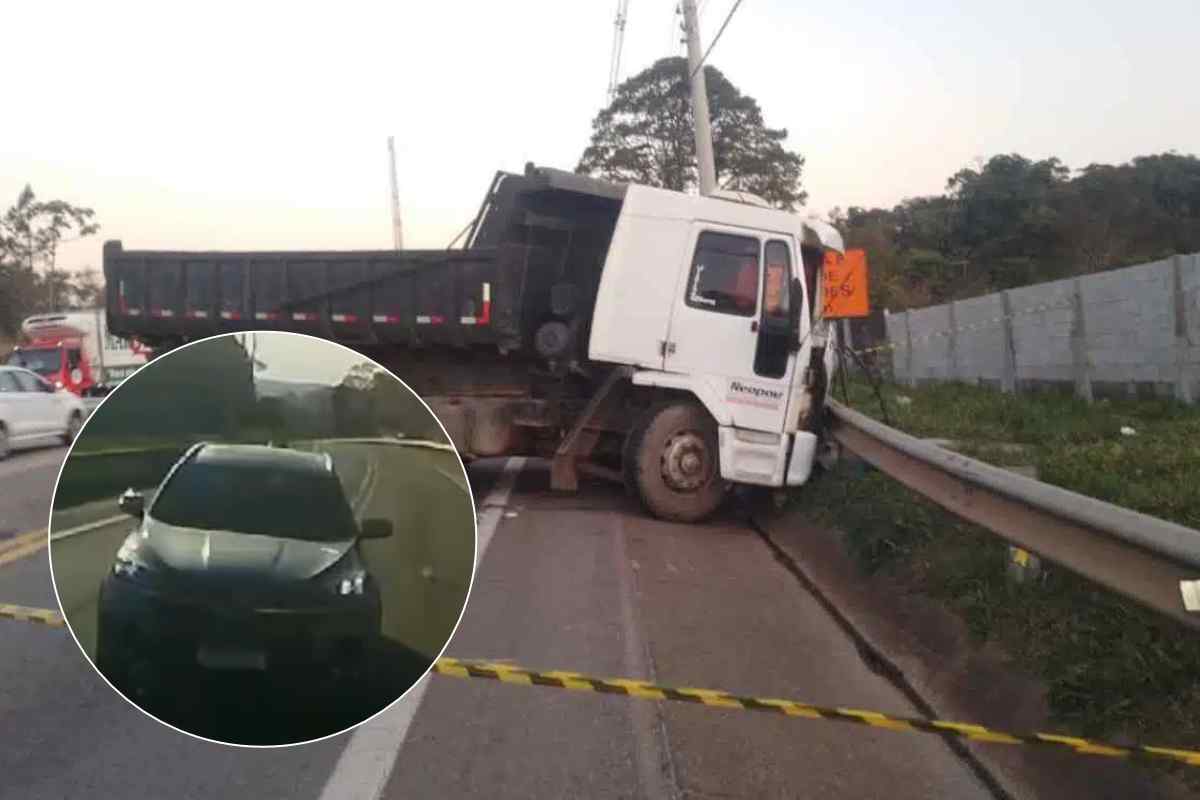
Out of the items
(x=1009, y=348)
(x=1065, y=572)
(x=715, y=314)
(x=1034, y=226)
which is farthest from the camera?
(x=1034, y=226)

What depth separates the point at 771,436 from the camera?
424 inches

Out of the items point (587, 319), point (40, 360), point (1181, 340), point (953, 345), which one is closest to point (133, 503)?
point (587, 319)

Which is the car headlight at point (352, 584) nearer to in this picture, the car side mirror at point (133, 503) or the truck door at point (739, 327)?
the car side mirror at point (133, 503)

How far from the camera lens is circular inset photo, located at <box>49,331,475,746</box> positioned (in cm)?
208

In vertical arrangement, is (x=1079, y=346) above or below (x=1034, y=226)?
below

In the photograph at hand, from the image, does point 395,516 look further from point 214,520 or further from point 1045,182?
point 1045,182

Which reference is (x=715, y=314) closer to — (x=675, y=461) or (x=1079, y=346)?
(x=675, y=461)

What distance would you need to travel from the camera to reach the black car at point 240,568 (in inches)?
81.5

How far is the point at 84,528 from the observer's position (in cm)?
218

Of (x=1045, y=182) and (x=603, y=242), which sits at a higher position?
Result: (x=1045, y=182)

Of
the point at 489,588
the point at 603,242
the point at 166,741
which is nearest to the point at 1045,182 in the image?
the point at 603,242

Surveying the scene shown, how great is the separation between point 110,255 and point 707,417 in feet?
19.2

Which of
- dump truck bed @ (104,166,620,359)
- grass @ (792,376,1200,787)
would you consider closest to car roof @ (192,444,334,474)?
grass @ (792,376,1200,787)

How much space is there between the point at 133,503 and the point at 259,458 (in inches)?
8.9
